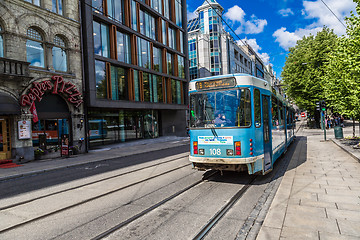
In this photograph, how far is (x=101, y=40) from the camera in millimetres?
21344

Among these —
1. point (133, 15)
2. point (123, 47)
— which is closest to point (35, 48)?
point (123, 47)

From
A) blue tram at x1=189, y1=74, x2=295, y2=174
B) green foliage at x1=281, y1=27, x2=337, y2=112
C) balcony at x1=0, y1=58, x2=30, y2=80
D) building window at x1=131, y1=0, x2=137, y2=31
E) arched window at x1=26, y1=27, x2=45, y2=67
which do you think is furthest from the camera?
green foliage at x1=281, y1=27, x2=337, y2=112

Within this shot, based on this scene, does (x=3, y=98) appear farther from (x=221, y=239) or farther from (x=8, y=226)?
(x=221, y=239)

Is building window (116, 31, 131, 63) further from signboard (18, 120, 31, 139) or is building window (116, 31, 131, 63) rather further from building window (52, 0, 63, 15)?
signboard (18, 120, 31, 139)

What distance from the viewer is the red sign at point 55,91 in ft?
48.2

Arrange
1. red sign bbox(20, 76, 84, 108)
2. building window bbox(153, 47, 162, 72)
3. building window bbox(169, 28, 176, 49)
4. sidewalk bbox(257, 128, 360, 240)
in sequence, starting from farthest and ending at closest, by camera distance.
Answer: building window bbox(169, 28, 176, 49) < building window bbox(153, 47, 162, 72) < red sign bbox(20, 76, 84, 108) < sidewalk bbox(257, 128, 360, 240)

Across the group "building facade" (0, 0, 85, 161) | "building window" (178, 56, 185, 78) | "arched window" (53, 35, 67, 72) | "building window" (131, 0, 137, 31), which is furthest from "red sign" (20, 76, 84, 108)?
"building window" (178, 56, 185, 78)

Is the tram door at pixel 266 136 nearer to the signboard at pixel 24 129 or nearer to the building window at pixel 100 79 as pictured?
the signboard at pixel 24 129

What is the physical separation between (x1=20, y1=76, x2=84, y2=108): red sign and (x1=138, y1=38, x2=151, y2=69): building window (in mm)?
9569

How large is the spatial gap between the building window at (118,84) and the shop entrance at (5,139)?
9219mm

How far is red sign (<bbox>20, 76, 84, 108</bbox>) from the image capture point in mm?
14683

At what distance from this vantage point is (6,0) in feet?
46.3

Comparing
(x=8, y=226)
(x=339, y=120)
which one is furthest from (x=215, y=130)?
(x=339, y=120)

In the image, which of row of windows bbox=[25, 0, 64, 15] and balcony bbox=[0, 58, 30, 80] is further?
row of windows bbox=[25, 0, 64, 15]
